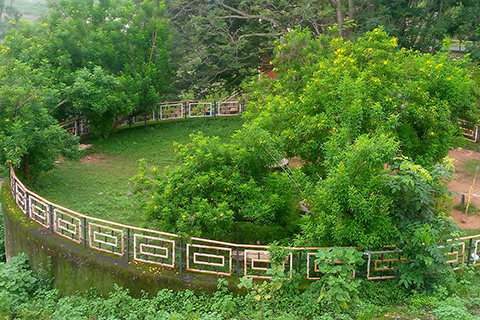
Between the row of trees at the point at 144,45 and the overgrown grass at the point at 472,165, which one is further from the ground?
the row of trees at the point at 144,45

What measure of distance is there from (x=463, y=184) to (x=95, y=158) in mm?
10897

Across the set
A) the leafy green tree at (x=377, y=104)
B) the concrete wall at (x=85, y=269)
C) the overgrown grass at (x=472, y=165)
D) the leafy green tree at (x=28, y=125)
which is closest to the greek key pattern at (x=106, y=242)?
the concrete wall at (x=85, y=269)

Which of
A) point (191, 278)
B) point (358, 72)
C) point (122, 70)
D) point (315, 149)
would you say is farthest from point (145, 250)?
point (122, 70)

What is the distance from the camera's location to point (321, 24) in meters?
21.1

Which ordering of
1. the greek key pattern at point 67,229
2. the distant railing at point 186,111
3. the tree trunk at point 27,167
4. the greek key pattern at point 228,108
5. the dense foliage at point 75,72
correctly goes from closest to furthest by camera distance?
the greek key pattern at point 67,229, the dense foliage at point 75,72, the tree trunk at point 27,167, the distant railing at point 186,111, the greek key pattern at point 228,108

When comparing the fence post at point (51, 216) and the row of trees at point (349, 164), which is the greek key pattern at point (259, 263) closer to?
the row of trees at point (349, 164)

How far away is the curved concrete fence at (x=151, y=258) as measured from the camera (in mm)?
9453

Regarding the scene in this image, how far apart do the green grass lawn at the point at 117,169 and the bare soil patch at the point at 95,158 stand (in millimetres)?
60

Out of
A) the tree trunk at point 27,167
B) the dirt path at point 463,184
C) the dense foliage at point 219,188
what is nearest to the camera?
the dense foliage at point 219,188

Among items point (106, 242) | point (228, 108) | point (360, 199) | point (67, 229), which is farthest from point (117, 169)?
point (360, 199)

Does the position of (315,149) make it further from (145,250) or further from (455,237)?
(145,250)

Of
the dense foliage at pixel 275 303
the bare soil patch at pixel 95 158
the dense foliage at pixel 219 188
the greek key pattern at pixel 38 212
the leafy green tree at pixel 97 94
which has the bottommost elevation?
the dense foliage at pixel 275 303

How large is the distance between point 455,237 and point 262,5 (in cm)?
1430

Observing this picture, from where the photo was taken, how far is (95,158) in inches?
666
